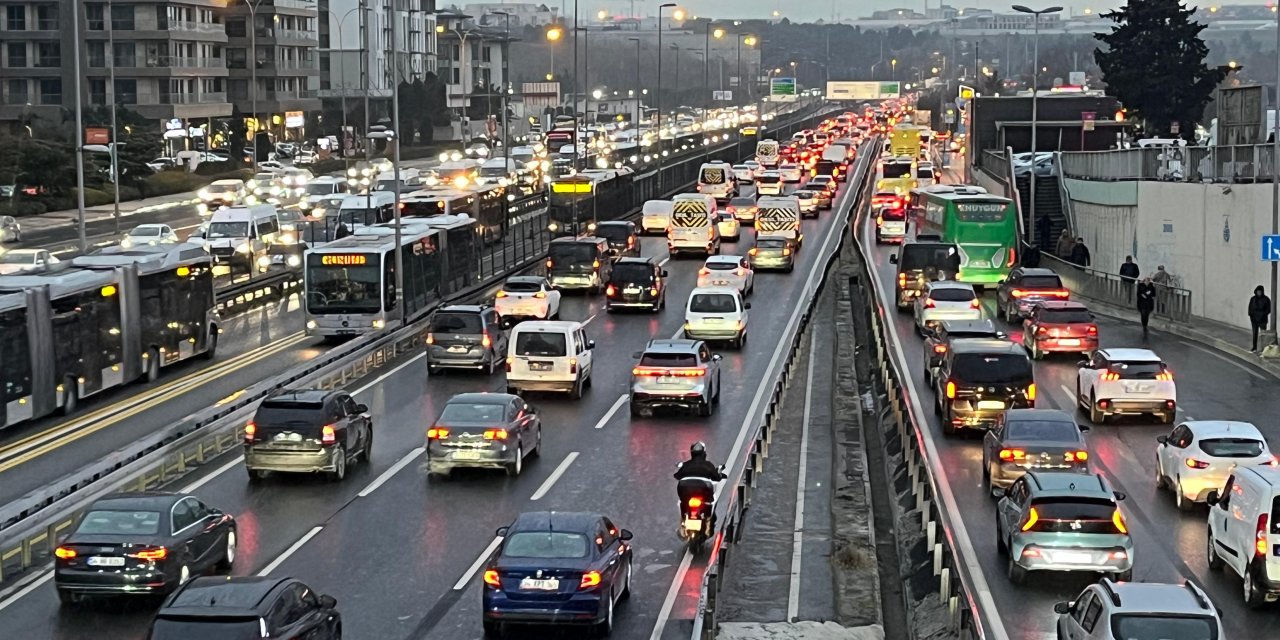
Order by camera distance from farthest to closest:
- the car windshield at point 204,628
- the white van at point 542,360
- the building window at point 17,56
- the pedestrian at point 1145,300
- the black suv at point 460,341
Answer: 1. the building window at point 17,56
2. the pedestrian at point 1145,300
3. the black suv at point 460,341
4. the white van at point 542,360
5. the car windshield at point 204,628

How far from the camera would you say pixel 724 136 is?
17575cm

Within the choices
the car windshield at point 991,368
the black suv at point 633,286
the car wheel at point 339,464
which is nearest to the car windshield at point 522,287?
the black suv at point 633,286

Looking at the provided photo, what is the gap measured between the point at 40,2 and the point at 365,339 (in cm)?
7543

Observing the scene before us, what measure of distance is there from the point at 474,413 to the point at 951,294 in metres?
21.3

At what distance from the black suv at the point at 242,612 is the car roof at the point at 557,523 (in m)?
3.04

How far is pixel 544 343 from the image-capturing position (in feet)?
125

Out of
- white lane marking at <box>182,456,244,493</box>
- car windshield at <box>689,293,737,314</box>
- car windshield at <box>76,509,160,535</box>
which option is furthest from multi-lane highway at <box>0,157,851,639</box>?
car windshield at <box>689,293,737,314</box>

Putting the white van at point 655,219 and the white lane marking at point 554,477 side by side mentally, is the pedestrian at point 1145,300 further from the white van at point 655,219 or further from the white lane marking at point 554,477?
the white van at point 655,219

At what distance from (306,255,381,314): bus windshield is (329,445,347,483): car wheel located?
16908mm

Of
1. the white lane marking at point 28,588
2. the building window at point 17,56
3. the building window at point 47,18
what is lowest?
the white lane marking at point 28,588

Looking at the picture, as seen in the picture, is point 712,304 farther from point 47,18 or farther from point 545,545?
point 47,18

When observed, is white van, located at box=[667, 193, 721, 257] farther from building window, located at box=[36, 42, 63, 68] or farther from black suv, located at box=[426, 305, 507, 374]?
building window, located at box=[36, 42, 63, 68]

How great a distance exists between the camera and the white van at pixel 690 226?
68.9 metres

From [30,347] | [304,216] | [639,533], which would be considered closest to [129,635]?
[639,533]
